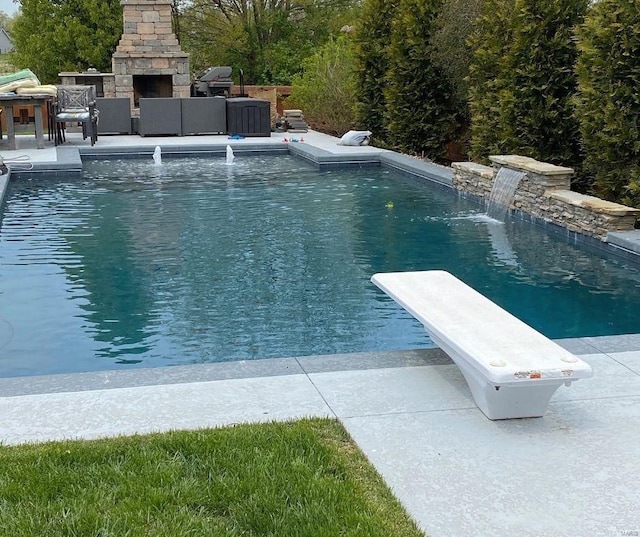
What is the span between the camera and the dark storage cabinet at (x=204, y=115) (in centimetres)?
1784

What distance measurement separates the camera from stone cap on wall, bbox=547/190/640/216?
25.7 ft

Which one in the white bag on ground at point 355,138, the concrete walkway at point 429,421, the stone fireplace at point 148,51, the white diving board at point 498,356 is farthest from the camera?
the stone fireplace at point 148,51

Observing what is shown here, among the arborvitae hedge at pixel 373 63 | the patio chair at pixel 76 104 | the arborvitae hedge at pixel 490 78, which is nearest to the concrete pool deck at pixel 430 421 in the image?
the arborvitae hedge at pixel 490 78

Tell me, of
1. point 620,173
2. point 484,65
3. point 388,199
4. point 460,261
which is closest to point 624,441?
point 460,261

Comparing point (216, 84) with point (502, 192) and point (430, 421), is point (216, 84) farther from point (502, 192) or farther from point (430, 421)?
point (430, 421)

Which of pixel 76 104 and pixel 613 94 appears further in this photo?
pixel 76 104

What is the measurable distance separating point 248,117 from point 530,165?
959 cm

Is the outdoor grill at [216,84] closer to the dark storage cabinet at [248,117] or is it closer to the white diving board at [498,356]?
the dark storage cabinet at [248,117]

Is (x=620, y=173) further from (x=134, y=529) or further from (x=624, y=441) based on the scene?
(x=134, y=529)

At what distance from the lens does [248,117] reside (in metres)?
17.9

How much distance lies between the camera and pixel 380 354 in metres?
4.58

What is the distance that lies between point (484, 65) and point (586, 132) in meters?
3.17

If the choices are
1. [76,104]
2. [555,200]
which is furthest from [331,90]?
[555,200]

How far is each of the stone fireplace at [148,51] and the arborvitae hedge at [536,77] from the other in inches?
424
